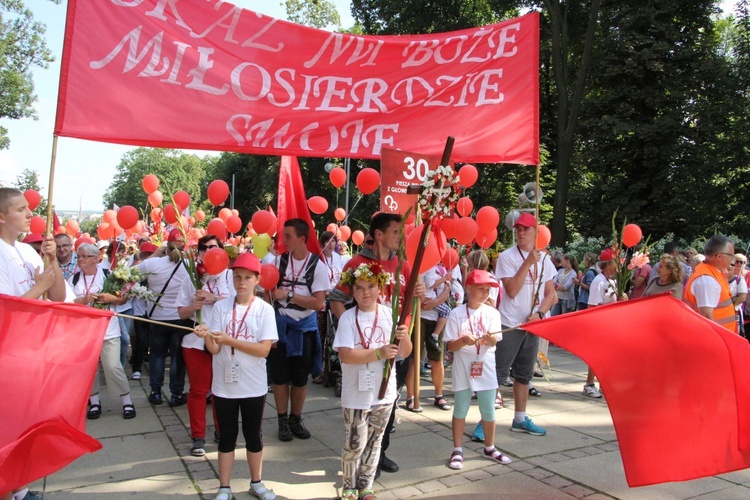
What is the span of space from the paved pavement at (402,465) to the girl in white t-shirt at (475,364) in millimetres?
235

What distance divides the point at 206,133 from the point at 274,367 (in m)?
2.16

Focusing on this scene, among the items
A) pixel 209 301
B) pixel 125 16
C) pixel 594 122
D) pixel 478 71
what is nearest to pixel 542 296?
pixel 478 71

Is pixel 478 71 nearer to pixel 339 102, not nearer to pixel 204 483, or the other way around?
pixel 339 102

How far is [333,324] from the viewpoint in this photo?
24.4 feet

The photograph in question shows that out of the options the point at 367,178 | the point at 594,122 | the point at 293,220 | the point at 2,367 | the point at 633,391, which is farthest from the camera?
the point at 594,122

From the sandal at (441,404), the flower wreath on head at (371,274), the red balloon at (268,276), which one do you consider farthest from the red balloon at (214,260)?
the sandal at (441,404)

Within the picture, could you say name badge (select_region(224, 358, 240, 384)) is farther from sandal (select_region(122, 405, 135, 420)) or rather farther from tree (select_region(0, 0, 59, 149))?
tree (select_region(0, 0, 59, 149))

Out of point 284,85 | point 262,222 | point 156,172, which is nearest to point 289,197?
point 284,85

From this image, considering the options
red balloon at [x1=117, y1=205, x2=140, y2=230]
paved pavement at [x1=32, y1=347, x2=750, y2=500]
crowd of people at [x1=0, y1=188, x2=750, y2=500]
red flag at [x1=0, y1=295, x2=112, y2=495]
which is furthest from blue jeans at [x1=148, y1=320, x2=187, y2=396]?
red flag at [x1=0, y1=295, x2=112, y2=495]

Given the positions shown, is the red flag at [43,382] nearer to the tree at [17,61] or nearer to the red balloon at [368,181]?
the red balloon at [368,181]

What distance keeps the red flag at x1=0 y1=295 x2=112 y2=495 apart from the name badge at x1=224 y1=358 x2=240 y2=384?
32.4 inches

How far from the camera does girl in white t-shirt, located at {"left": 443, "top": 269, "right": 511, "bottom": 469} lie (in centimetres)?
495

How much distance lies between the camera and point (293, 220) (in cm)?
540

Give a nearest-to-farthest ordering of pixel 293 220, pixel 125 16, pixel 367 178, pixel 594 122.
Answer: pixel 125 16
pixel 293 220
pixel 367 178
pixel 594 122
